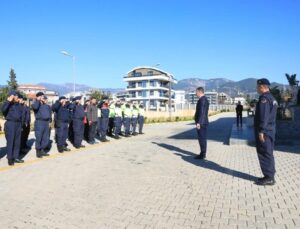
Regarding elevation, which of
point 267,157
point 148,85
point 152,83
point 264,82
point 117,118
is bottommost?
point 267,157

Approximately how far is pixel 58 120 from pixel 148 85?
90.0 metres

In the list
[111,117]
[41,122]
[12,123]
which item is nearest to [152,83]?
[111,117]

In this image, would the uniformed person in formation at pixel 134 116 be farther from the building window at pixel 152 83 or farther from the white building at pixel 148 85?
the building window at pixel 152 83

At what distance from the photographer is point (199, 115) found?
1079cm

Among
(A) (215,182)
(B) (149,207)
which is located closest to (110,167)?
(A) (215,182)

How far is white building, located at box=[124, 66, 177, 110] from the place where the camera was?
103 meters

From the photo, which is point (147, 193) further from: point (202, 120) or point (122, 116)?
point (122, 116)

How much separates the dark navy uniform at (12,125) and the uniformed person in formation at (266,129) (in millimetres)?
5965

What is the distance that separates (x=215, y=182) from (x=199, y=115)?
3.34m

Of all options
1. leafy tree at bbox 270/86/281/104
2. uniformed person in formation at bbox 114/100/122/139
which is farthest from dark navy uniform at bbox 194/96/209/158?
leafy tree at bbox 270/86/281/104

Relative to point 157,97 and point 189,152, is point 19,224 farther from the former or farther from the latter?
point 157,97

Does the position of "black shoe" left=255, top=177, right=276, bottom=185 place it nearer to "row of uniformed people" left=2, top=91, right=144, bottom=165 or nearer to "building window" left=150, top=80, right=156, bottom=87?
"row of uniformed people" left=2, top=91, right=144, bottom=165

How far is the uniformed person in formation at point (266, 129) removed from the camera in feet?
24.0

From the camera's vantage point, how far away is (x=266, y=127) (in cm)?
736
